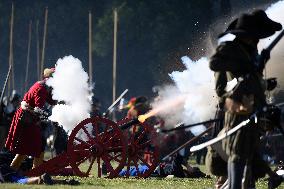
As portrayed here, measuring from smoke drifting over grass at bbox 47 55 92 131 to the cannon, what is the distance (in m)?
0.32

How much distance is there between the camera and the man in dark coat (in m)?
7.04

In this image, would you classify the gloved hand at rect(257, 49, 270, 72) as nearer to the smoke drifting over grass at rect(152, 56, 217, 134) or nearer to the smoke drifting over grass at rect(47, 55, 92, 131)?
the smoke drifting over grass at rect(152, 56, 217, 134)

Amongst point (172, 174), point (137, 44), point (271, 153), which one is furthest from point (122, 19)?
point (172, 174)

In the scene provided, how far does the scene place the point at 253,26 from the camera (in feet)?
23.7

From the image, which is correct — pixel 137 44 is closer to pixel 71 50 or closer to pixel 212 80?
pixel 71 50

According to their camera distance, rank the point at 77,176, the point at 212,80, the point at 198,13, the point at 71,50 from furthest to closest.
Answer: the point at 71,50
the point at 198,13
the point at 77,176
the point at 212,80

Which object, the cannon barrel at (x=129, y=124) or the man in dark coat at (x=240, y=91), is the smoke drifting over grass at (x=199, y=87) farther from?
the cannon barrel at (x=129, y=124)

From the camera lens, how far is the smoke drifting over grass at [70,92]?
11047mm

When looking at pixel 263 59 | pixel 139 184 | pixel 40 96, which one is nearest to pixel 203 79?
pixel 139 184

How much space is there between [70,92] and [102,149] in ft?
3.30

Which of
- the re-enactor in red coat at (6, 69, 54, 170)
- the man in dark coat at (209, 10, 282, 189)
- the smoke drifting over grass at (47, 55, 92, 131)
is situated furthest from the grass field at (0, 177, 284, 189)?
the man in dark coat at (209, 10, 282, 189)

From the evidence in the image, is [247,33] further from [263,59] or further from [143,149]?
[143,149]

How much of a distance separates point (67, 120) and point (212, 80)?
356 centimetres

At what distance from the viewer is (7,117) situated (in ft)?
51.4
